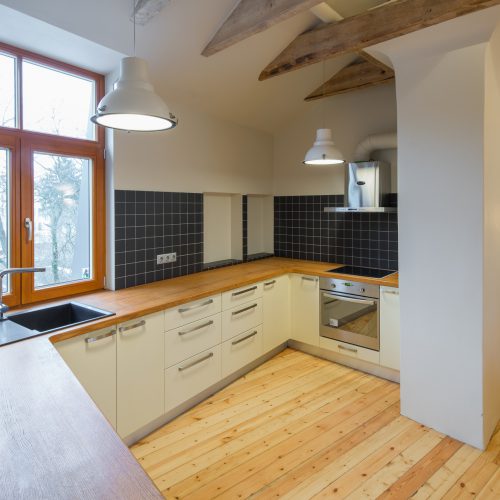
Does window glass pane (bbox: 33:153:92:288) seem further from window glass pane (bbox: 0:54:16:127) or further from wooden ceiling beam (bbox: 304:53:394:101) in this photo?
wooden ceiling beam (bbox: 304:53:394:101)

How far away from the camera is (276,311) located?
355 cm

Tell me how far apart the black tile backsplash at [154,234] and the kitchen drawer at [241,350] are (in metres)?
0.78

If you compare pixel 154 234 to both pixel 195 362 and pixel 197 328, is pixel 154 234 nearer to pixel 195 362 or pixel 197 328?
pixel 197 328

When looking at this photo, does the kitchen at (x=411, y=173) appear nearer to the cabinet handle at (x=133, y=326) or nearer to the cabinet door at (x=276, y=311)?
the cabinet handle at (x=133, y=326)

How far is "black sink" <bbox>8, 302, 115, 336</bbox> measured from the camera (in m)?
2.21

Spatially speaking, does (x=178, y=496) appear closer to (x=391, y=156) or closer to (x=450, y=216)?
(x=450, y=216)

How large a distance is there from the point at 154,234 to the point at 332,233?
1.92m

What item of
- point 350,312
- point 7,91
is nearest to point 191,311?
point 350,312

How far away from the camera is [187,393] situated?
2627mm

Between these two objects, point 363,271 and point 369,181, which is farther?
point 363,271

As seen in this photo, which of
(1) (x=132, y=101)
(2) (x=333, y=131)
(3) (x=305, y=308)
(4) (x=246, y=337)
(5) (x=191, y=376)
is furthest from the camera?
(2) (x=333, y=131)

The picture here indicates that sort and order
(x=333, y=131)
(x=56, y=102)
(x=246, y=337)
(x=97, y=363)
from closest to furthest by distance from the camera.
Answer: (x=97, y=363)
(x=56, y=102)
(x=246, y=337)
(x=333, y=131)

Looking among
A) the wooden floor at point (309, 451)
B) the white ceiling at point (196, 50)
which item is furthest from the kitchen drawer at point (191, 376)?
the white ceiling at point (196, 50)

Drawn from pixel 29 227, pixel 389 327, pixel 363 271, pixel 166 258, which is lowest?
pixel 389 327
